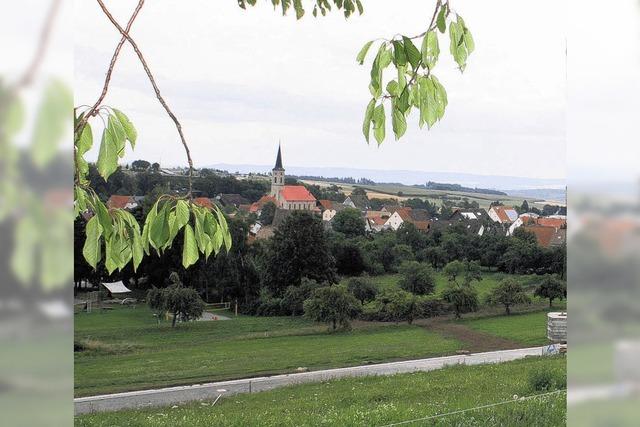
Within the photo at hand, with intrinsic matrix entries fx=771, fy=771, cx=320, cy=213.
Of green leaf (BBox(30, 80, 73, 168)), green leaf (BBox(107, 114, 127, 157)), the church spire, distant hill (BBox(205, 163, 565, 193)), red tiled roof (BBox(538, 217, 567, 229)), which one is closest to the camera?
green leaf (BBox(30, 80, 73, 168))

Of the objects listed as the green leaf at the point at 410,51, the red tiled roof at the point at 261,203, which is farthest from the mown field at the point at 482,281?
the green leaf at the point at 410,51

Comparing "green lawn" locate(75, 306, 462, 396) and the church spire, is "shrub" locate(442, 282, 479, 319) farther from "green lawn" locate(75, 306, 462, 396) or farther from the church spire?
the church spire

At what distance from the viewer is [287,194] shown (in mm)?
3070

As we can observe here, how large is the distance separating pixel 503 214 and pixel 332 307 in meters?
0.95

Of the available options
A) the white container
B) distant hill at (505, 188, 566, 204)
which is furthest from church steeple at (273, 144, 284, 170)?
the white container

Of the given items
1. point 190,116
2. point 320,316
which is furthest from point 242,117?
point 320,316

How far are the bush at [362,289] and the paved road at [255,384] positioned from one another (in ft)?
0.94

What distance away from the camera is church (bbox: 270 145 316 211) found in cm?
302

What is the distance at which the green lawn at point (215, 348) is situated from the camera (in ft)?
9.01

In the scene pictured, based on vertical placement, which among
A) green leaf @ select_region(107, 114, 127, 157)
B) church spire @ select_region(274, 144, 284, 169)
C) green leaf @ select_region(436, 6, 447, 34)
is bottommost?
green leaf @ select_region(107, 114, 127, 157)

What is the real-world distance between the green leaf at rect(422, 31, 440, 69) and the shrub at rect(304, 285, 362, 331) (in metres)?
2.53

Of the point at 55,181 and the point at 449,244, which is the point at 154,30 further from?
the point at 55,181

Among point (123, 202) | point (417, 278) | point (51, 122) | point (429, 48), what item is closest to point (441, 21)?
point (429, 48)

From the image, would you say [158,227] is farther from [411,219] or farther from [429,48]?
[411,219]
